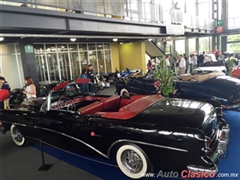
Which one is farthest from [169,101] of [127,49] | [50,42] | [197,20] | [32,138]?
[197,20]

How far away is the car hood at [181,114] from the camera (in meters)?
2.68

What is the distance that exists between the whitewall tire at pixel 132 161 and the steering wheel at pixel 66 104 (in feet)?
5.45

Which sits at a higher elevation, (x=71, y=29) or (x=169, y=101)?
(x=71, y=29)

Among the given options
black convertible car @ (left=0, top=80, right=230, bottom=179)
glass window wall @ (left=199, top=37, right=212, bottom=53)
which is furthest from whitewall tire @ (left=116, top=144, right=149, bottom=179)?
glass window wall @ (left=199, top=37, right=212, bottom=53)

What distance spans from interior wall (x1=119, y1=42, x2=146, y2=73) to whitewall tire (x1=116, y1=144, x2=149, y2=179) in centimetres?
1353

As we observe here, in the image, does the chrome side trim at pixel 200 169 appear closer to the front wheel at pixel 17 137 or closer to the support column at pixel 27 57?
the front wheel at pixel 17 137

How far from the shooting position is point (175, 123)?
8.83 feet

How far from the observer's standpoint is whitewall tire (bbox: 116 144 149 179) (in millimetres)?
2834

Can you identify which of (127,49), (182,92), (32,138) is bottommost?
(32,138)

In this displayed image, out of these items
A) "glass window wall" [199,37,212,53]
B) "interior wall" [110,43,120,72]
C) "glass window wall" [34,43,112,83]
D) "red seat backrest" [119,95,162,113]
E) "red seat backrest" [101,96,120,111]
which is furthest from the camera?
"glass window wall" [199,37,212,53]

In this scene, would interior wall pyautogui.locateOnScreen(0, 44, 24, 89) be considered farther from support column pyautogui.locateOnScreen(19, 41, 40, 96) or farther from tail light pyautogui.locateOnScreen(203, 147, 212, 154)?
tail light pyautogui.locateOnScreen(203, 147, 212, 154)

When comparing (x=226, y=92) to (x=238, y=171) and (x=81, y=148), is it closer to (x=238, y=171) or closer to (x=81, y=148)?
(x=238, y=171)

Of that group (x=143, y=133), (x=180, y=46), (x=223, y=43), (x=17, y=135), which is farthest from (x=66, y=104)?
(x=223, y=43)

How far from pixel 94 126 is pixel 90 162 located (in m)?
0.93
